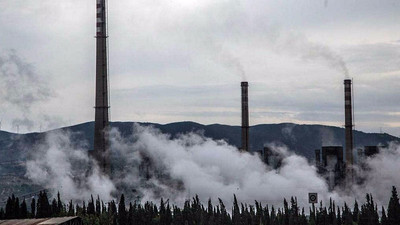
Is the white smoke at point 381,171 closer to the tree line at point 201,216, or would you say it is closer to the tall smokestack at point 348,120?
the tree line at point 201,216

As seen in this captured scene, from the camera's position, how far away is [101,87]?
78875 mm

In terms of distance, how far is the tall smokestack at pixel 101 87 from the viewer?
258ft

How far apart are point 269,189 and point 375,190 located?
1645 centimetres

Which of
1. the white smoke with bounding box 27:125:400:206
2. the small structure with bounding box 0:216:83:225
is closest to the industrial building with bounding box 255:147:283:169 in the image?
the white smoke with bounding box 27:125:400:206

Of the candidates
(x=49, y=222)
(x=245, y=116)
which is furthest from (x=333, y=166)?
(x=49, y=222)

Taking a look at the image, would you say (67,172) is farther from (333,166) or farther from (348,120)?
(348,120)

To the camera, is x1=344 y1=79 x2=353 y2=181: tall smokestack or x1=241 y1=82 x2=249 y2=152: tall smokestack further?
x1=241 y1=82 x2=249 y2=152: tall smokestack

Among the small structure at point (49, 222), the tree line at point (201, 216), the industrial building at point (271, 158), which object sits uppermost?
the industrial building at point (271, 158)

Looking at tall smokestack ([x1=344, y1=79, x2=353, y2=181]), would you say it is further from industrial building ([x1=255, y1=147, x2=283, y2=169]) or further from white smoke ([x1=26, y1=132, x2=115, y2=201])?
white smoke ([x1=26, y1=132, x2=115, y2=201])

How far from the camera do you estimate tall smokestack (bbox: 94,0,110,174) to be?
258 feet

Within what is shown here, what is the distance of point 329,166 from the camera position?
3942 inches

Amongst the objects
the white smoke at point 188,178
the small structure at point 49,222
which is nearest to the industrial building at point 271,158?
the white smoke at point 188,178

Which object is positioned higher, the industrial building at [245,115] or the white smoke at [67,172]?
the industrial building at [245,115]

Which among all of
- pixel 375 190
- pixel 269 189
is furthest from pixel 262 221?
pixel 375 190
